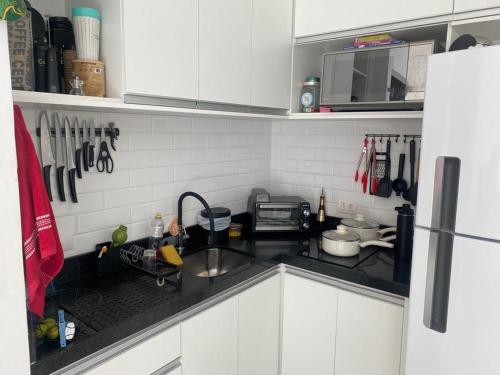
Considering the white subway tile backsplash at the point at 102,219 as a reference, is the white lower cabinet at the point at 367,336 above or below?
below

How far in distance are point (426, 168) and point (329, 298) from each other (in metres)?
0.87

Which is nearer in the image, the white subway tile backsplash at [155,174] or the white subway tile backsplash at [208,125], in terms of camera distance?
the white subway tile backsplash at [155,174]

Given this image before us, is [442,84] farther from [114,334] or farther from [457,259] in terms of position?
[114,334]

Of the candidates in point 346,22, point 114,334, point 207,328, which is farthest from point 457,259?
point 346,22

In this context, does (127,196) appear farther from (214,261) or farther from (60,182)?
(214,261)

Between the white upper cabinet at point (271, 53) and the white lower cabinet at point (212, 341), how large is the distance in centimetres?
100


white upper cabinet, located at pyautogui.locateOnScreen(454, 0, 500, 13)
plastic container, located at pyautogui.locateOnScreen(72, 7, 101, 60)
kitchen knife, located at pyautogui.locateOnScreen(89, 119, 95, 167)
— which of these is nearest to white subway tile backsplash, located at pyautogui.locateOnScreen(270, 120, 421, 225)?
white upper cabinet, located at pyautogui.locateOnScreen(454, 0, 500, 13)

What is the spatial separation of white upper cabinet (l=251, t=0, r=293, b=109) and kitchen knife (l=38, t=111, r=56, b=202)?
91 cm

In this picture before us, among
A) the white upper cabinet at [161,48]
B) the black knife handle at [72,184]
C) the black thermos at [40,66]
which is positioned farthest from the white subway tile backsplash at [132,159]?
the black thermos at [40,66]

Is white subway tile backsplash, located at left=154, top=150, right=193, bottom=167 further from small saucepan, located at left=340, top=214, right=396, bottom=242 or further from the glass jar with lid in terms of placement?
small saucepan, located at left=340, top=214, right=396, bottom=242

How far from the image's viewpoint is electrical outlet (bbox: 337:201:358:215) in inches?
91.6

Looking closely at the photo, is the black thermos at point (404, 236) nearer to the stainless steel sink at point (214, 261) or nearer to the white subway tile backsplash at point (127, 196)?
the stainless steel sink at point (214, 261)

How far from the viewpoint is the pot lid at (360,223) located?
2.08 metres

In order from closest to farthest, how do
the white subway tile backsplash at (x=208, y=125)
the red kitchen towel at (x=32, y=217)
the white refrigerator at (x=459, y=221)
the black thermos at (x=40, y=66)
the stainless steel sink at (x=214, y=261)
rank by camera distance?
the red kitchen towel at (x=32, y=217)
the white refrigerator at (x=459, y=221)
the black thermos at (x=40, y=66)
the stainless steel sink at (x=214, y=261)
the white subway tile backsplash at (x=208, y=125)
